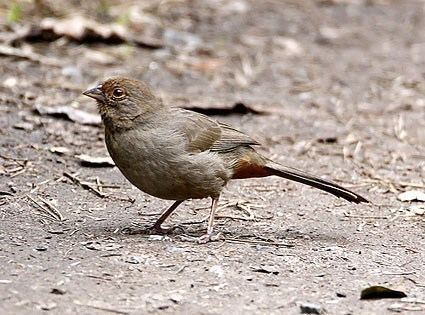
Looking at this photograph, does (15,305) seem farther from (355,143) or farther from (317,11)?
(317,11)

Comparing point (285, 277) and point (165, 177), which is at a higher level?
point (165, 177)

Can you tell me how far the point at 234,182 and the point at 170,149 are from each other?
Result: 161 centimetres

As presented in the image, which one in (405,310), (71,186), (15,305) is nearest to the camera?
(15,305)

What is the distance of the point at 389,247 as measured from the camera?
5.11 metres

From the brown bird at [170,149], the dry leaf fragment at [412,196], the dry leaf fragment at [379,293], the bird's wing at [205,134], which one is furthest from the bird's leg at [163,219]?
the dry leaf fragment at [412,196]

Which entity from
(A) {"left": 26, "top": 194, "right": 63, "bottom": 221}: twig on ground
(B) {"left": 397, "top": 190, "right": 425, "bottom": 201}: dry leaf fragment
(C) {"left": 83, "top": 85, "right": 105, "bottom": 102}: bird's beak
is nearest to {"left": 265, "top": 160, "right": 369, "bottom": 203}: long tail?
(B) {"left": 397, "top": 190, "right": 425, "bottom": 201}: dry leaf fragment

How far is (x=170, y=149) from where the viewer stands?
4883 millimetres

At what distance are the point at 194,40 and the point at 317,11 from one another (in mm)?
2704

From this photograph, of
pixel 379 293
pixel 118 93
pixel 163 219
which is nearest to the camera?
pixel 379 293

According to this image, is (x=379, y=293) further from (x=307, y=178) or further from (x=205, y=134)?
(x=205, y=134)

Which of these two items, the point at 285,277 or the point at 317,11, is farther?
the point at 317,11

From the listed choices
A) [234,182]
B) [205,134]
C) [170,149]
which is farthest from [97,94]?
[234,182]

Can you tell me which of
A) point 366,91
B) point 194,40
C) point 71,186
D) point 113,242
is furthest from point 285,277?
point 194,40

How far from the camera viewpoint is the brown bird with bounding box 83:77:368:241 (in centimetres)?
485
